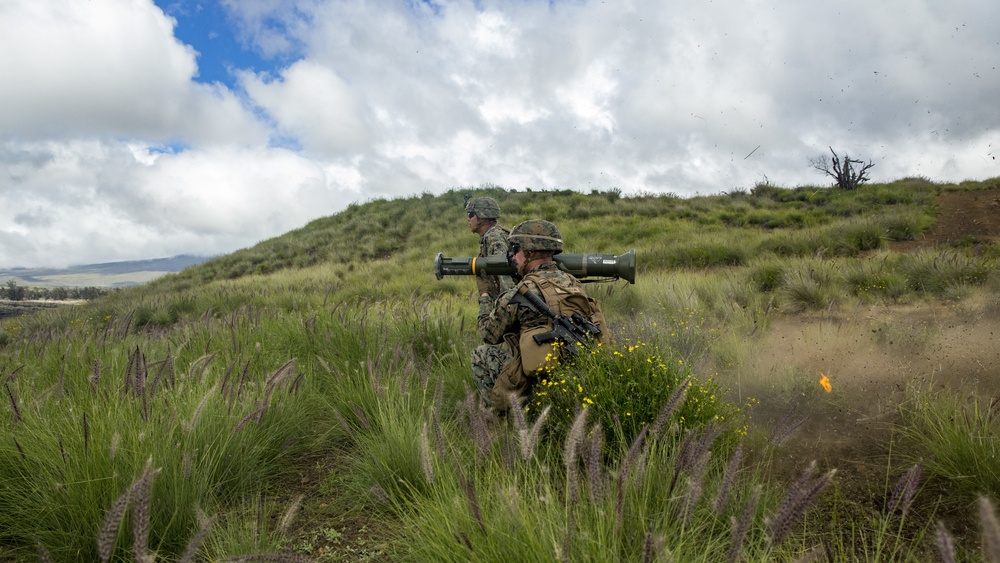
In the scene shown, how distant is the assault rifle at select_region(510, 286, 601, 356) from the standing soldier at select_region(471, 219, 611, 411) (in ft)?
0.09

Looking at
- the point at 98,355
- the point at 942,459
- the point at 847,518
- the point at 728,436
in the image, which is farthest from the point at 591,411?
the point at 98,355

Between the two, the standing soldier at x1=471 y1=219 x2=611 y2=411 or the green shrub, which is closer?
the green shrub

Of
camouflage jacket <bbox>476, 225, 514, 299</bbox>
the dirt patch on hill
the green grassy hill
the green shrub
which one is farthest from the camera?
the dirt patch on hill

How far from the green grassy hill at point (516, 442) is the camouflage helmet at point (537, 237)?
0.88m

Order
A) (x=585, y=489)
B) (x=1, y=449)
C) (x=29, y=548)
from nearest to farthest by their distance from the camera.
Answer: (x=585, y=489) → (x=29, y=548) → (x=1, y=449)

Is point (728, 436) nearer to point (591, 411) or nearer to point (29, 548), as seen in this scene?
point (591, 411)

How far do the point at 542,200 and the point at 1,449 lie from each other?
86.3ft

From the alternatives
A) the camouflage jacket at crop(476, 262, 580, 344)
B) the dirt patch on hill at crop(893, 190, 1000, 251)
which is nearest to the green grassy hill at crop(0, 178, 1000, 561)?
the camouflage jacket at crop(476, 262, 580, 344)

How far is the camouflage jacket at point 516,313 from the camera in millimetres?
4018

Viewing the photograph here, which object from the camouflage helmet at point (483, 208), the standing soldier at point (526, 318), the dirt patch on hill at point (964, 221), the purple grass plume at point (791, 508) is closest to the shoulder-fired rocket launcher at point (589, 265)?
the standing soldier at point (526, 318)

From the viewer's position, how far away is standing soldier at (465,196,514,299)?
6.82 m

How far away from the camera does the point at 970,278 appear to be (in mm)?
8672

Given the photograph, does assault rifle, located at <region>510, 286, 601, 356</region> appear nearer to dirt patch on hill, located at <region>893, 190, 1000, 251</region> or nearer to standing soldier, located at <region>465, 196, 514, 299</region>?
standing soldier, located at <region>465, 196, 514, 299</region>

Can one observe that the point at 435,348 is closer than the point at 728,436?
No
